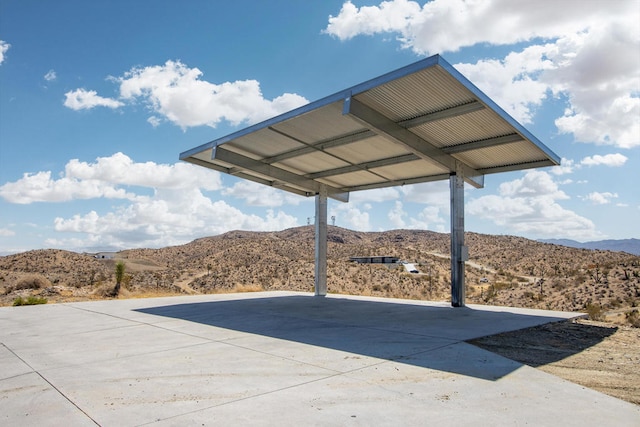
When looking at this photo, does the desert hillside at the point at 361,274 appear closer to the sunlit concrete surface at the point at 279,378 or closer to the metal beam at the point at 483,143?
A: the metal beam at the point at 483,143

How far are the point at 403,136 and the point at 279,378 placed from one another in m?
11.0

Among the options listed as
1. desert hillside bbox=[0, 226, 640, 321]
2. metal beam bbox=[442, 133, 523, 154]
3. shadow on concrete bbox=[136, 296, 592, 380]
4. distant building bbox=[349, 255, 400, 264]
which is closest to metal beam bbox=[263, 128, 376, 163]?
metal beam bbox=[442, 133, 523, 154]

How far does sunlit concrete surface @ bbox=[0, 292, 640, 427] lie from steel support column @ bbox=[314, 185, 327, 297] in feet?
34.6

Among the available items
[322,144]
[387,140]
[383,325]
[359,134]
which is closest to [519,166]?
[387,140]

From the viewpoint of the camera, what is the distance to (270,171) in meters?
22.0

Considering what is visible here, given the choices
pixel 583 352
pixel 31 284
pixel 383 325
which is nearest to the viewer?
pixel 583 352

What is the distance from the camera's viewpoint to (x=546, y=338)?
11.0 meters

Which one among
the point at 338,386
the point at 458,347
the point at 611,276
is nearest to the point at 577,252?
the point at 611,276

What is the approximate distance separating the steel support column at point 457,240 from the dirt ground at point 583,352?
5080 mm

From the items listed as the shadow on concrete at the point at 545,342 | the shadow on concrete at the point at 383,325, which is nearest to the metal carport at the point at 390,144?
the shadow on concrete at the point at 383,325

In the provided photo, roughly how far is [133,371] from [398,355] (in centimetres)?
484

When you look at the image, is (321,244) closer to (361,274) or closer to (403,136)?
(403,136)

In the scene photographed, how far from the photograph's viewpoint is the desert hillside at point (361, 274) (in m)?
26.8

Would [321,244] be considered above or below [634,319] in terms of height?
above
